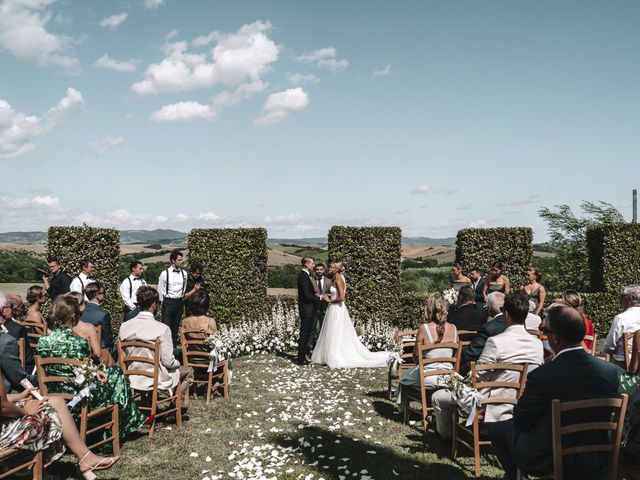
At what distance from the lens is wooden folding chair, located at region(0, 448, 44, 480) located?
416 cm

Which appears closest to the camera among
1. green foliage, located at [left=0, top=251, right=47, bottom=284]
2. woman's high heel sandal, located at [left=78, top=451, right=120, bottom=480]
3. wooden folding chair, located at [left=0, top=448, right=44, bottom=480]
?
wooden folding chair, located at [left=0, top=448, right=44, bottom=480]

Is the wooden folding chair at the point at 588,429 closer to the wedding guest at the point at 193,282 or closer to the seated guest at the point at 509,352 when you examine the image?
the seated guest at the point at 509,352

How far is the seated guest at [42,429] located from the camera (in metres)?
4.22

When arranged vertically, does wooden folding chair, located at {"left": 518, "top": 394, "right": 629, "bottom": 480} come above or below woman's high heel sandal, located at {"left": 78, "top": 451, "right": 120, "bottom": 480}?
above

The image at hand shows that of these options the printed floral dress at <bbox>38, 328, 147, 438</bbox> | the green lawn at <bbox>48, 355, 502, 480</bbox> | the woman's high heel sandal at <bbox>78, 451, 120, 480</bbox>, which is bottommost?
the green lawn at <bbox>48, 355, 502, 480</bbox>

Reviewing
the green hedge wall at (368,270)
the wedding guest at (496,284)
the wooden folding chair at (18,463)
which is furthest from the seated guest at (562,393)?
the green hedge wall at (368,270)

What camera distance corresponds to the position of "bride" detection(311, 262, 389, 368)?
10688 millimetres

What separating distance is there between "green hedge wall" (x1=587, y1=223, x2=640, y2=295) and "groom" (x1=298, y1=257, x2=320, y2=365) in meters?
9.06

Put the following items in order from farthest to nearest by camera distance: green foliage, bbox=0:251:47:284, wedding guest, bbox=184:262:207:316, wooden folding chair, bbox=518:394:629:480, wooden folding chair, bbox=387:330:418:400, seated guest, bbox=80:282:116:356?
green foliage, bbox=0:251:47:284
wedding guest, bbox=184:262:207:316
wooden folding chair, bbox=387:330:418:400
seated guest, bbox=80:282:116:356
wooden folding chair, bbox=518:394:629:480

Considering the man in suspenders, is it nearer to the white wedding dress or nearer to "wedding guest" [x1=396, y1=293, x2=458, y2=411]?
the white wedding dress

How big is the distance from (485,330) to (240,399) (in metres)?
4.30

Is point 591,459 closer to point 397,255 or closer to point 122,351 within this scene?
point 122,351

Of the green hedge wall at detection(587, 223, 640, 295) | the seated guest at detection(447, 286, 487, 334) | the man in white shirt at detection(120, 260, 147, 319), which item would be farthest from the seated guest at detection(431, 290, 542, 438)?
the green hedge wall at detection(587, 223, 640, 295)

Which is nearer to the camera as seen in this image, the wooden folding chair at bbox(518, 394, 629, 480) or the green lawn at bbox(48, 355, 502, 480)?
the wooden folding chair at bbox(518, 394, 629, 480)
